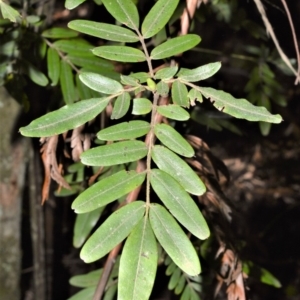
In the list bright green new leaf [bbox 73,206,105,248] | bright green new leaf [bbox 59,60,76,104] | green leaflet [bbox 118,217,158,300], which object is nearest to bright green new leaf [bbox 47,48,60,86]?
bright green new leaf [bbox 59,60,76,104]

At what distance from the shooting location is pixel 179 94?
0.71 metres

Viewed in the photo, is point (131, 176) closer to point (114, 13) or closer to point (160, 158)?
point (160, 158)

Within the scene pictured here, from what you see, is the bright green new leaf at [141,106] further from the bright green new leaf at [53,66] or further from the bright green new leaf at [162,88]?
the bright green new leaf at [53,66]

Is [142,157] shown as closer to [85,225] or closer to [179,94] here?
[179,94]

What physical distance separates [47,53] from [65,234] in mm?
1207

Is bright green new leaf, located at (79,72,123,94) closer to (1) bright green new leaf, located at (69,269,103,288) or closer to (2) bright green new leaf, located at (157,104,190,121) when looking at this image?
(2) bright green new leaf, located at (157,104,190,121)

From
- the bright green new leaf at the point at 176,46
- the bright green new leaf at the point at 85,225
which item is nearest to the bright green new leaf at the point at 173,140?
the bright green new leaf at the point at 176,46

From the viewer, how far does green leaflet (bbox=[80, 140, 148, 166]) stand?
0.67m

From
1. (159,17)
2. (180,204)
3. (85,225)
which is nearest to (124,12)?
(159,17)

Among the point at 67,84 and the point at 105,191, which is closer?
the point at 105,191

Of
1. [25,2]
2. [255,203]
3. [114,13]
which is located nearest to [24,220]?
[255,203]

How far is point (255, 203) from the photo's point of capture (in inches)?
92.4

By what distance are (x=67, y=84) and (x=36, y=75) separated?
0.06 m

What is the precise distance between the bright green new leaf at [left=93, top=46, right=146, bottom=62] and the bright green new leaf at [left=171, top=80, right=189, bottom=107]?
59 millimetres
